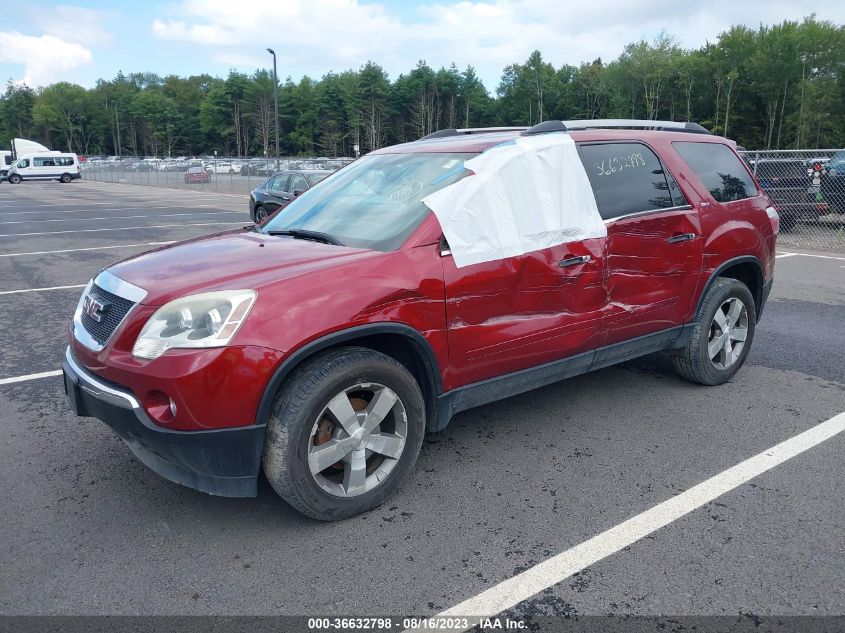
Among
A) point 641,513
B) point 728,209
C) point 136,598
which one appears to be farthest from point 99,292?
point 728,209

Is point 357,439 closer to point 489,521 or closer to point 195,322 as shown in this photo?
point 489,521

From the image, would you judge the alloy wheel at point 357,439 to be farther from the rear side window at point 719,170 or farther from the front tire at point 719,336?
the rear side window at point 719,170

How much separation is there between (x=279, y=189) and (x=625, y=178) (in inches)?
519

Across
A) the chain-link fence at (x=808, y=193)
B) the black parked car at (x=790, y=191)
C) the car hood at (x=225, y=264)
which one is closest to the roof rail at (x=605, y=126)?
the car hood at (x=225, y=264)

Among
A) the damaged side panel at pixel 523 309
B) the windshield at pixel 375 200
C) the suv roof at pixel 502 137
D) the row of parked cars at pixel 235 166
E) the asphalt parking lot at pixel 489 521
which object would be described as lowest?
the asphalt parking lot at pixel 489 521

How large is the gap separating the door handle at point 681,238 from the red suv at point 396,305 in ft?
0.09

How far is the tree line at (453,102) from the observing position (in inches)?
2854

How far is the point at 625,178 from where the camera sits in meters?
4.27

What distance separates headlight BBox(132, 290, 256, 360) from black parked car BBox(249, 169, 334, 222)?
13073mm

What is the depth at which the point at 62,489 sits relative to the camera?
11.4 feet

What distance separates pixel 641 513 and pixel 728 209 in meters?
2.54

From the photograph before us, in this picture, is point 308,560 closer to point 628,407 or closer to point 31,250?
point 628,407

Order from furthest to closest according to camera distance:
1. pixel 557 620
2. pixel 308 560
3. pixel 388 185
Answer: pixel 388 185, pixel 308 560, pixel 557 620

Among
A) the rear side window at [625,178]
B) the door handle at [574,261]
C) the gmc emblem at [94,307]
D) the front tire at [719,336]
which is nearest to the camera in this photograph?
the gmc emblem at [94,307]
